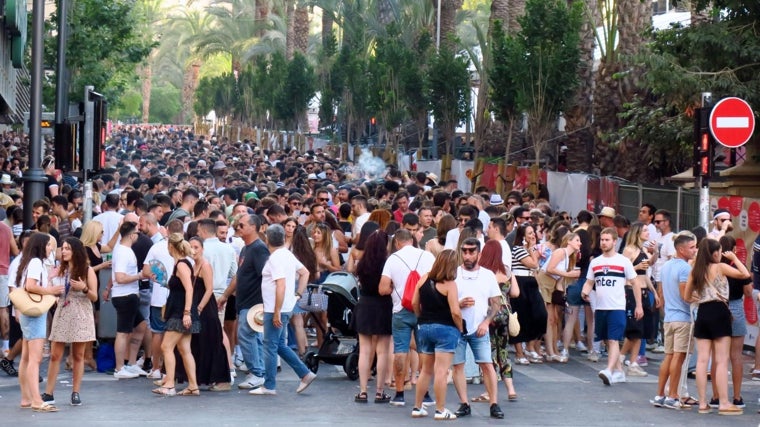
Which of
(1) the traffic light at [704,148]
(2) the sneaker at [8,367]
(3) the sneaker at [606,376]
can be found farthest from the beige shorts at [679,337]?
(2) the sneaker at [8,367]

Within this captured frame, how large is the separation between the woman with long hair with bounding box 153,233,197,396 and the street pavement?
0.30 m

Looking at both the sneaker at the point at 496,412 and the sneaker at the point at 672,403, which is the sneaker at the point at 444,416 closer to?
the sneaker at the point at 496,412

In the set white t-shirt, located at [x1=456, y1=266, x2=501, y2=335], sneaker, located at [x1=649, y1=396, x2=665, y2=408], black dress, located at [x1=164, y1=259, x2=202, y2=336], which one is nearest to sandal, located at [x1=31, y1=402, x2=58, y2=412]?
black dress, located at [x1=164, y1=259, x2=202, y2=336]

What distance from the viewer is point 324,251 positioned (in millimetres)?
14445

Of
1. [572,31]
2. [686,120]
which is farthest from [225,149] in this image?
[686,120]

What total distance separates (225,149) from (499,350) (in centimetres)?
4001

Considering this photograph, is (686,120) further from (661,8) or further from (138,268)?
(661,8)

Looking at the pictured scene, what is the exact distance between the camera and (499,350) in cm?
1172

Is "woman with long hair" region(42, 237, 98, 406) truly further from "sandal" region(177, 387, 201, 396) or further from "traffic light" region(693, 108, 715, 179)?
"traffic light" region(693, 108, 715, 179)

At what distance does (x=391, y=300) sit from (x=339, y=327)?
150 cm

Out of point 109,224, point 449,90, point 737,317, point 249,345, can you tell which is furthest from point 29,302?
point 449,90

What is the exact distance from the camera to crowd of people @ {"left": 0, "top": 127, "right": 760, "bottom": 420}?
10898 millimetres

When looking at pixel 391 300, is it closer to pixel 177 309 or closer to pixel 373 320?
pixel 373 320

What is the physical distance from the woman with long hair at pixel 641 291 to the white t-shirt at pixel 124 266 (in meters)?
5.02
